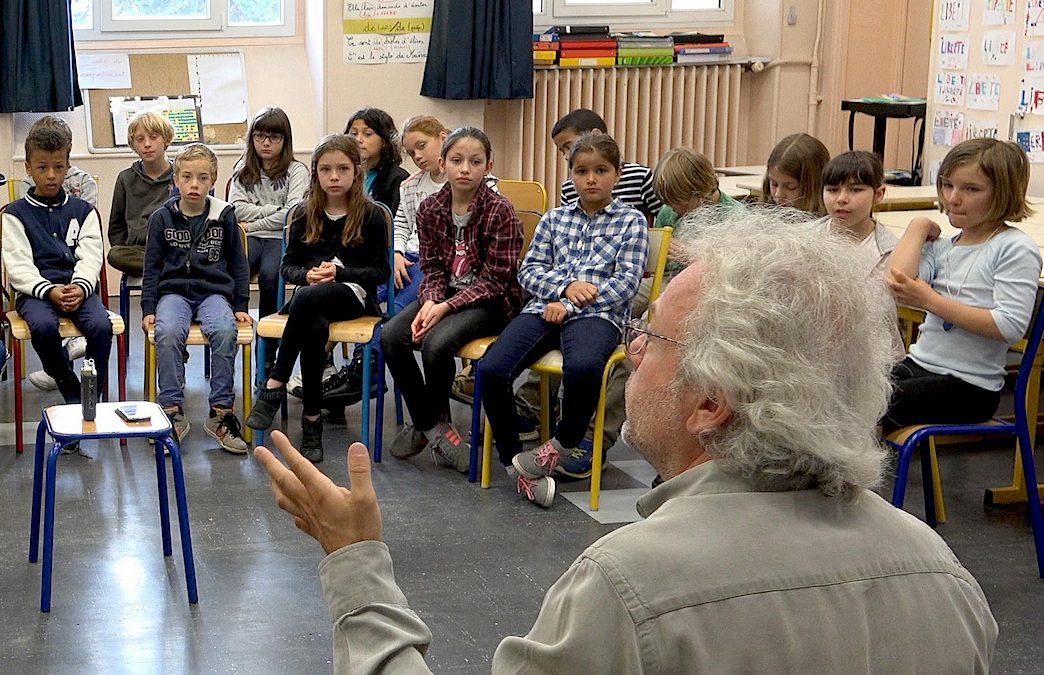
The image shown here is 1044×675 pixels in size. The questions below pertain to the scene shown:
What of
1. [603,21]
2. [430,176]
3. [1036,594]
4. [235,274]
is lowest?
[1036,594]

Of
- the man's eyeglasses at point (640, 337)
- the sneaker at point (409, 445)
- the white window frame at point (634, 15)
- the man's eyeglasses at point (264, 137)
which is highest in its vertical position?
the white window frame at point (634, 15)

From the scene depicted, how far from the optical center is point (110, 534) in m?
3.34

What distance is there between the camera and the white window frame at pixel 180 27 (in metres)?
6.38

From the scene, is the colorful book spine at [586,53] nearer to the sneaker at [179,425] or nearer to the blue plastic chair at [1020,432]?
the sneaker at [179,425]

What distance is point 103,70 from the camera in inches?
249

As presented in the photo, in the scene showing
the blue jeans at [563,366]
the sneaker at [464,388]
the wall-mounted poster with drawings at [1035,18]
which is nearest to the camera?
the blue jeans at [563,366]

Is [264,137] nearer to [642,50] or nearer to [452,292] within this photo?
[452,292]

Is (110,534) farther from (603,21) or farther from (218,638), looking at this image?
(603,21)

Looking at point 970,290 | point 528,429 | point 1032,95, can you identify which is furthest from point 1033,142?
point 528,429

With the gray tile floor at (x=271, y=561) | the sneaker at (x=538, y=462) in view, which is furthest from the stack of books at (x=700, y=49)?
the sneaker at (x=538, y=462)

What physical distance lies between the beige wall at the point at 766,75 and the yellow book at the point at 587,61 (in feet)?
1.45

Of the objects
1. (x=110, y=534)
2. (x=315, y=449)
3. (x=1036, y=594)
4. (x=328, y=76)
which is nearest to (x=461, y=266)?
(x=315, y=449)

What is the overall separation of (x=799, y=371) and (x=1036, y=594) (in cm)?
221

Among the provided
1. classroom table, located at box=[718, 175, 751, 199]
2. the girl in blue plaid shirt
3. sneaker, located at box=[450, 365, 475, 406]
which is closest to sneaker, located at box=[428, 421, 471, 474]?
the girl in blue plaid shirt
